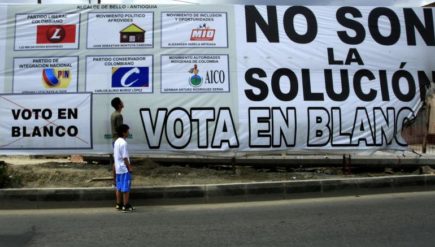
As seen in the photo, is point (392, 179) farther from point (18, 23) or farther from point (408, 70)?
point (18, 23)

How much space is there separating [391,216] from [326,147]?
3.36 meters

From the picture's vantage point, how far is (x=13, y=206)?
8922 millimetres

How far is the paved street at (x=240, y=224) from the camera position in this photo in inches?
255

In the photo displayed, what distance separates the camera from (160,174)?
10633 millimetres

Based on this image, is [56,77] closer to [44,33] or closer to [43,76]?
[43,76]

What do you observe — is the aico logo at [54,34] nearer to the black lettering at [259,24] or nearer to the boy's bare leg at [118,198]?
the black lettering at [259,24]

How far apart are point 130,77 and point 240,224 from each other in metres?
4.54

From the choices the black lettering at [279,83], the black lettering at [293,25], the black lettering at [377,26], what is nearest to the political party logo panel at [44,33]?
the black lettering at [279,83]

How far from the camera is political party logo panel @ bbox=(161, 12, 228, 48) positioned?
1092 cm

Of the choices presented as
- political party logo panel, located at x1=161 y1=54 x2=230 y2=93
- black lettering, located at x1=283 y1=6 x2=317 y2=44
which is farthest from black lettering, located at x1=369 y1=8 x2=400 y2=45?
political party logo panel, located at x1=161 y1=54 x2=230 y2=93

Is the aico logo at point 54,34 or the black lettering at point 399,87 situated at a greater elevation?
the aico logo at point 54,34

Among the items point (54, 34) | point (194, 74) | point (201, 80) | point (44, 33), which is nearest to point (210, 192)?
point (201, 80)

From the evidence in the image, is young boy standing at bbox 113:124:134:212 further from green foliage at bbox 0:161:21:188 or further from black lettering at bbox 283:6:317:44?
black lettering at bbox 283:6:317:44

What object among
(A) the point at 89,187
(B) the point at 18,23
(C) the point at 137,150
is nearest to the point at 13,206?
(A) the point at 89,187
